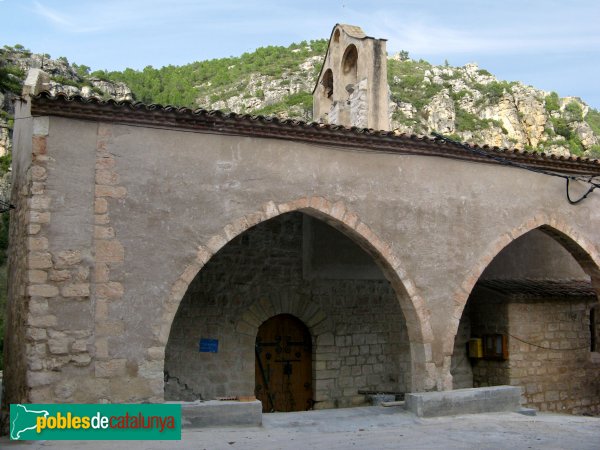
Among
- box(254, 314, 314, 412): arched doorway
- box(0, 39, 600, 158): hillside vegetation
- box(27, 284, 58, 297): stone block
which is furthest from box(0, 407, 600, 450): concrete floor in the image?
box(0, 39, 600, 158): hillside vegetation

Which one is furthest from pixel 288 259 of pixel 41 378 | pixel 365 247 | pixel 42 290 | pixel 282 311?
pixel 41 378

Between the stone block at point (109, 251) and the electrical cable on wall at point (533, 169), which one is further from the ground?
the electrical cable on wall at point (533, 169)

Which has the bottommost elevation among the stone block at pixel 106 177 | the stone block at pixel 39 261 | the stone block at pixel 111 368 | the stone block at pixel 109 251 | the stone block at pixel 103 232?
the stone block at pixel 111 368

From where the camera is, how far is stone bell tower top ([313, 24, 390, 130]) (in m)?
12.8

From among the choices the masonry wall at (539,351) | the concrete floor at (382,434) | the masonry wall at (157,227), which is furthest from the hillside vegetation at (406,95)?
the concrete floor at (382,434)

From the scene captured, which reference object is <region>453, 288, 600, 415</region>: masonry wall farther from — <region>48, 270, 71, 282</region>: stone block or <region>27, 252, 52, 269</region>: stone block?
<region>27, 252, 52, 269</region>: stone block

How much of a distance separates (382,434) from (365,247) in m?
2.64

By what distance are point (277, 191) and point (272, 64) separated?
1571 inches

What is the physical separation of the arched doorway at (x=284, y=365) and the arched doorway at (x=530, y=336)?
10.2 feet

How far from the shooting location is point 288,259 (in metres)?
10.8

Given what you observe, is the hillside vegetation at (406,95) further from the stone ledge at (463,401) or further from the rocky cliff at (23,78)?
the stone ledge at (463,401)

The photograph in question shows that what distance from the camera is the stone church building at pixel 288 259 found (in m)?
7.15

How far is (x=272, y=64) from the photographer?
152 feet

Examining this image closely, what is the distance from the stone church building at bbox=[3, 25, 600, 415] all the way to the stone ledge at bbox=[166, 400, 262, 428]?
1.45ft
